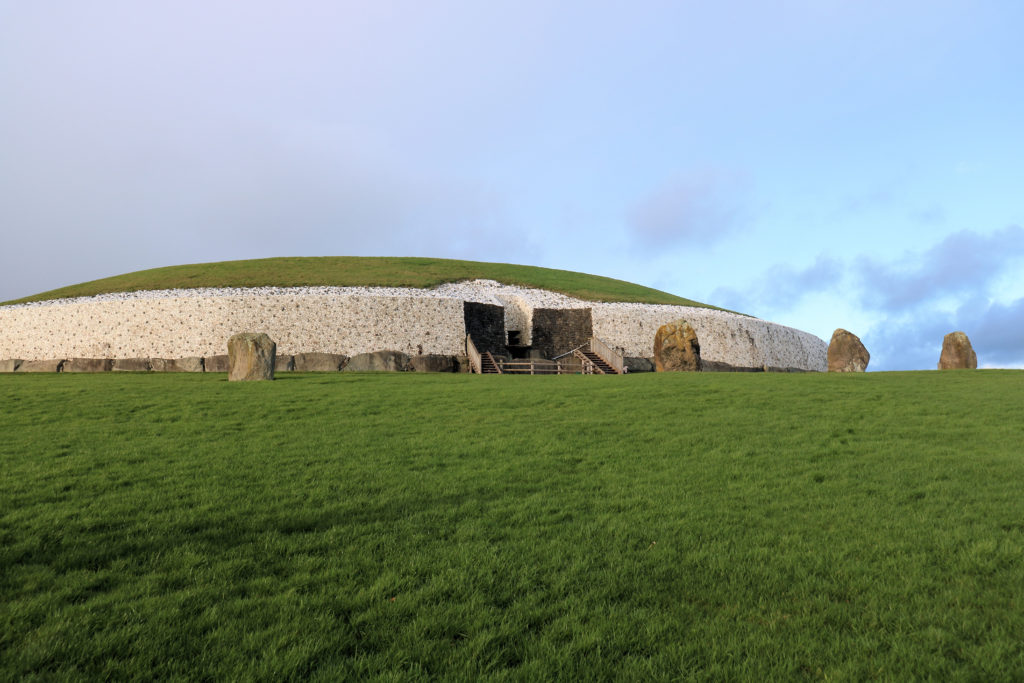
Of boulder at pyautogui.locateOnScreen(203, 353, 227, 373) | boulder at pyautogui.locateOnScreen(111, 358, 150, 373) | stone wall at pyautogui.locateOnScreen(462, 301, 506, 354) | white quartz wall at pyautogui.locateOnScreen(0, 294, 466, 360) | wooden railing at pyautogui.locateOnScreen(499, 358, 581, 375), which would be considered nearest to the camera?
boulder at pyautogui.locateOnScreen(203, 353, 227, 373)

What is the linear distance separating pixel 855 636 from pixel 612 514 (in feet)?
9.80

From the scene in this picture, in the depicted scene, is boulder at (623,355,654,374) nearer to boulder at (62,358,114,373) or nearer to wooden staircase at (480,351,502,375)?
wooden staircase at (480,351,502,375)

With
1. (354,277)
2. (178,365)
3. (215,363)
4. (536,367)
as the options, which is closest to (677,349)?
(536,367)

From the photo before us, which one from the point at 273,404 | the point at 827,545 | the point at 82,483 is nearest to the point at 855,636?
the point at 827,545

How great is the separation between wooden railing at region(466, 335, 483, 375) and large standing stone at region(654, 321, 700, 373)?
9.14 metres

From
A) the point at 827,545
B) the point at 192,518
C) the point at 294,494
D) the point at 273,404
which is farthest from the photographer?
the point at 273,404

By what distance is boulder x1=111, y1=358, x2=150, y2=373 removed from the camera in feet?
102

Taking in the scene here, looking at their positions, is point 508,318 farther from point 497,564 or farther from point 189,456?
point 497,564

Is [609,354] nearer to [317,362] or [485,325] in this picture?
[485,325]

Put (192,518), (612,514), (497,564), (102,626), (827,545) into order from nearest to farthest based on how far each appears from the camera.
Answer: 1. (102,626)
2. (497,564)
3. (827,545)
4. (192,518)
5. (612,514)

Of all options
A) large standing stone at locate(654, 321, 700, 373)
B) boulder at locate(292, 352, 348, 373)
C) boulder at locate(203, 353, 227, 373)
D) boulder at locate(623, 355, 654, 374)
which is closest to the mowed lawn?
large standing stone at locate(654, 321, 700, 373)

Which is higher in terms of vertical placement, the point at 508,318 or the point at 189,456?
the point at 508,318

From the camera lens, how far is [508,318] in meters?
38.5

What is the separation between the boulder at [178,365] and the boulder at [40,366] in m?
5.39
